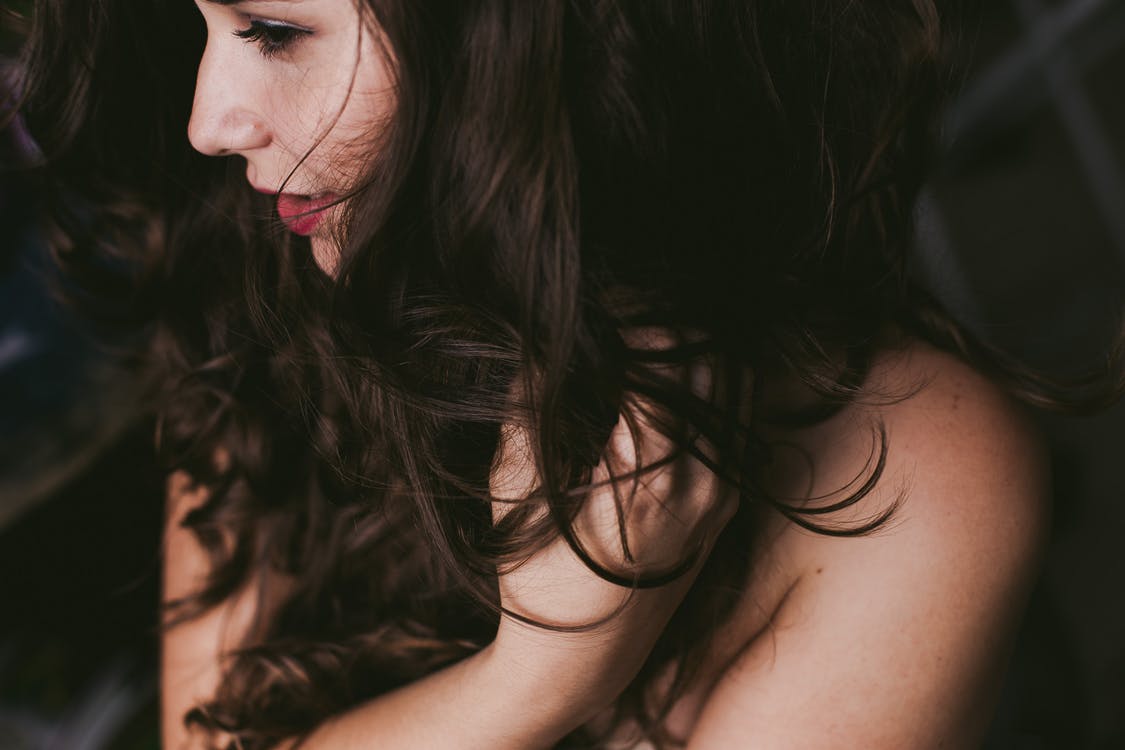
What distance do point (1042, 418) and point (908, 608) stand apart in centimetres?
157

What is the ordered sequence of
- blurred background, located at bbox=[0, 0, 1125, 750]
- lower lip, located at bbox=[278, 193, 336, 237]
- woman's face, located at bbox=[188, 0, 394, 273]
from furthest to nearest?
blurred background, located at bbox=[0, 0, 1125, 750] < lower lip, located at bbox=[278, 193, 336, 237] < woman's face, located at bbox=[188, 0, 394, 273]

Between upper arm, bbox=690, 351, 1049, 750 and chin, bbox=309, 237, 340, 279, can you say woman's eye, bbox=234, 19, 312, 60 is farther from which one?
upper arm, bbox=690, 351, 1049, 750

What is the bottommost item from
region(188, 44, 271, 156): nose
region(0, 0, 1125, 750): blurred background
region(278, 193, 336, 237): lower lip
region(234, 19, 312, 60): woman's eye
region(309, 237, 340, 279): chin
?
region(0, 0, 1125, 750): blurred background

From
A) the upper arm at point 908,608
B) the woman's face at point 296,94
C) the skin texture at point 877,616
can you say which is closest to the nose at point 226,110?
the woman's face at point 296,94

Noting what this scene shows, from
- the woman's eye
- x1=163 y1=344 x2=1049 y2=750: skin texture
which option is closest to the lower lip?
the woman's eye

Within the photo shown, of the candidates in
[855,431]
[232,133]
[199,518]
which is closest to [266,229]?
[232,133]

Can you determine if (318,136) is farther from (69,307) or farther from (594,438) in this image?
(69,307)

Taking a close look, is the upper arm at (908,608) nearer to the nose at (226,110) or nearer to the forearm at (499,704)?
the forearm at (499,704)

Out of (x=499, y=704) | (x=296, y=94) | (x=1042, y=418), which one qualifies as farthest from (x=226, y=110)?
(x=1042, y=418)

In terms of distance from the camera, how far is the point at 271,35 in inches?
27.1

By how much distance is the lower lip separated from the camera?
0.76 m

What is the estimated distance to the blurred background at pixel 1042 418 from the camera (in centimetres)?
115

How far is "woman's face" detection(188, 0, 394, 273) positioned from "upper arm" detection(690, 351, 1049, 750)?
523mm

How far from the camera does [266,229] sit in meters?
0.89
